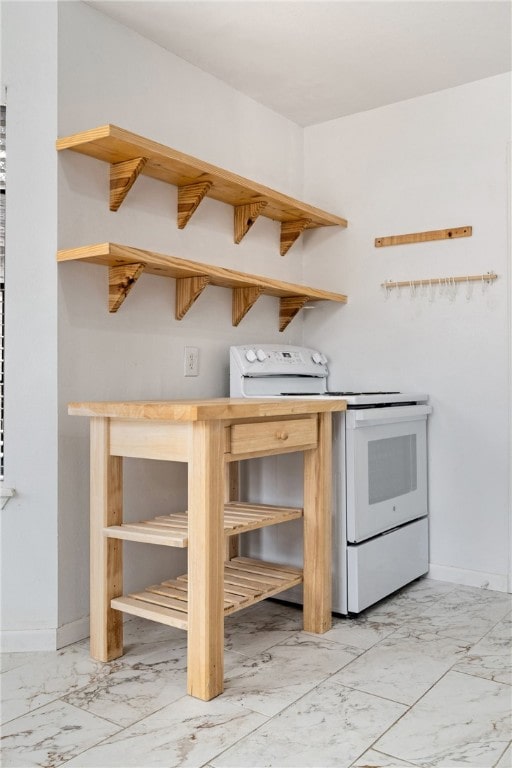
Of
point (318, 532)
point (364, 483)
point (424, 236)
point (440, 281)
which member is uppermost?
point (424, 236)

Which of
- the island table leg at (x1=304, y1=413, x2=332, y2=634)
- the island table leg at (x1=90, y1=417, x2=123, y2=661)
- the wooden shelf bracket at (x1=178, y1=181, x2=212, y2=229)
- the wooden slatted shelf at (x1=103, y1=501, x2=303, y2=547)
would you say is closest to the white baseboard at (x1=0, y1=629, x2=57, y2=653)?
the island table leg at (x1=90, y1=417, x2=123, y2=661)

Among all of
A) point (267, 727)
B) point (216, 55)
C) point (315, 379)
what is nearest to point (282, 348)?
point (315, 379)

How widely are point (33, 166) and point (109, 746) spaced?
167 centimetres

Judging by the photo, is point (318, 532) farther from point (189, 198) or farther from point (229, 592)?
point (189, 198)

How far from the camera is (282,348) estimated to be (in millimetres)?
2924

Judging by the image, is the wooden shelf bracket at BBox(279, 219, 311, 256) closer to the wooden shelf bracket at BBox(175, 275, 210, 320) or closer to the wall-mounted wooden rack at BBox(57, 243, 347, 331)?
the wall-mounted wooden rack at BBox(57, 243, 347, 331)

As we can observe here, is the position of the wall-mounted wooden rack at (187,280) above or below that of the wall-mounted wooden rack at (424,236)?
below

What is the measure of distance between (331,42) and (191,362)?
132 cm

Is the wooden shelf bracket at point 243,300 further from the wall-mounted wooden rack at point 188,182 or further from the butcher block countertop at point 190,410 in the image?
the butcher block countertop at point 190,410

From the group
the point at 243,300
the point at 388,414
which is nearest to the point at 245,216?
the point at 243,300

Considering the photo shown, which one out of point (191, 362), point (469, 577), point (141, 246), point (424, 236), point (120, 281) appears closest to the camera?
point (120, 281)

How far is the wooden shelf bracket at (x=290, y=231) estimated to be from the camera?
3.04 metres

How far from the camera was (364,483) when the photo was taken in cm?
237

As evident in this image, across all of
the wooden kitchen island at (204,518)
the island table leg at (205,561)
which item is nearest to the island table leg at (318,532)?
the wooden kitchen island at (204,518)
